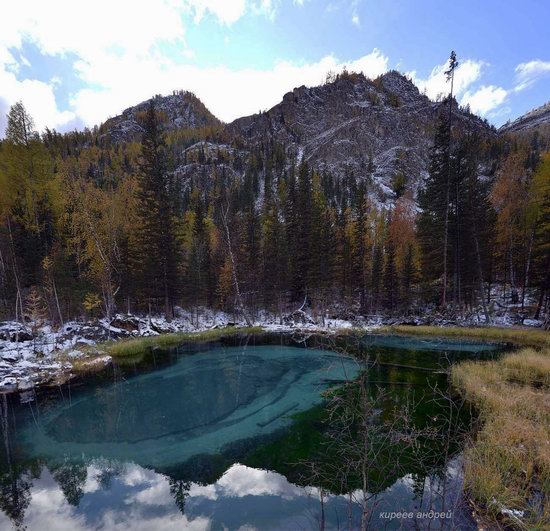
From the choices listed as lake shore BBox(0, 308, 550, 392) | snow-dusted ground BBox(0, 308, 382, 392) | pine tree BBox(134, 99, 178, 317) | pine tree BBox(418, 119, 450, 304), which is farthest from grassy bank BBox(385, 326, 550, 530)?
pine tree BBox(134, 99, 178, 317)

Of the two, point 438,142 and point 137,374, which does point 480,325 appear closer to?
point 438,142

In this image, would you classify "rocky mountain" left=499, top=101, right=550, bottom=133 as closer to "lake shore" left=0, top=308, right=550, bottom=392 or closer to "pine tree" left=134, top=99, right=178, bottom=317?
"lake shore" left=0, top=308, right=550, bottom=392

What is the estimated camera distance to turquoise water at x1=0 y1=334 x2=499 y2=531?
6.81 metres

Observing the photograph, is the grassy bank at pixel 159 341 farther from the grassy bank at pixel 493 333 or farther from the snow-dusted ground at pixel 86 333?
the grassy bank at pixel 493 333

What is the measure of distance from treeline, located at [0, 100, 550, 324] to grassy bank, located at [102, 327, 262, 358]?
3.28 metres

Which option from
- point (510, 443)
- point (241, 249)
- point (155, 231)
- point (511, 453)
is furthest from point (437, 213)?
point (155, 231)

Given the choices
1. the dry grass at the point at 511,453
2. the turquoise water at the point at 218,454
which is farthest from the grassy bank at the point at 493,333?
the dry grass at the point at 511,453

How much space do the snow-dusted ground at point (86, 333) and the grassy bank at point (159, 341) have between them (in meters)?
1.00

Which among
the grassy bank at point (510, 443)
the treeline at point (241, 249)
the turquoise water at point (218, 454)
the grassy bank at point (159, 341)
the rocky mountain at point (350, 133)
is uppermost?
the rocky mountain at point (350, 133)

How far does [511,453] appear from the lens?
273 inches

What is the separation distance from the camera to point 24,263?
28.7 meters

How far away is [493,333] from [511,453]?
20.5 metres

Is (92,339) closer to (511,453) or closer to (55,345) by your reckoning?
(55,345)

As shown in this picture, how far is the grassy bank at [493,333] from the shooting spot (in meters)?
21.1
